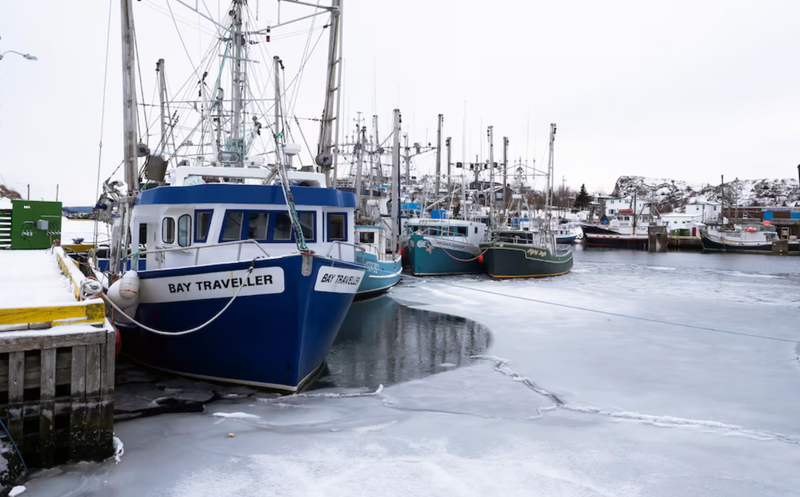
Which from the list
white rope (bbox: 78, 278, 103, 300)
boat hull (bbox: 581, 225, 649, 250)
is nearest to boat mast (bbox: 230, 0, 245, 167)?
white rope (bbox: 78, 278, 103, 300)

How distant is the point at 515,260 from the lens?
2962 centimetres

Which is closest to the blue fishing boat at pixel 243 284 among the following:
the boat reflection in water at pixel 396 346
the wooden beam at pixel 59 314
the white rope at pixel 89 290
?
the boat reflection in water at pixel 396 346

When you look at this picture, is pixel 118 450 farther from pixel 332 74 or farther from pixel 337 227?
pixel 332 74

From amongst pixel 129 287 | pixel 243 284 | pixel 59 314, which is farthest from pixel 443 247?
pixel 59 314

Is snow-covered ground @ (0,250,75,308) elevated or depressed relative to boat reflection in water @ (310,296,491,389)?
elevated

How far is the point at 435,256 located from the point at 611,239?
48501mm

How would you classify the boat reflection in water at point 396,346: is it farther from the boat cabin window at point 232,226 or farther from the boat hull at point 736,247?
the boat hull at point 736,247

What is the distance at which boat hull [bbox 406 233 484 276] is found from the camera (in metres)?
29.5

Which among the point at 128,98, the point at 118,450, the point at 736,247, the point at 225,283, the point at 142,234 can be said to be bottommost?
the point at 118,450

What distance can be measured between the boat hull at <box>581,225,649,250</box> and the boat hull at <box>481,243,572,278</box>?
142ft

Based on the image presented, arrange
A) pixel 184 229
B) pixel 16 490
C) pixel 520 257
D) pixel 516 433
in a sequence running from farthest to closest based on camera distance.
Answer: pixel 520 257
pixel 184 229
pixel 516 433
pixel 16 490

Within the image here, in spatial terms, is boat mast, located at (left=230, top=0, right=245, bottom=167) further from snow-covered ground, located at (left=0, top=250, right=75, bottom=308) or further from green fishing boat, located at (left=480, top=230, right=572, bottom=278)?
green fishing boat, located at (left=480, top=230, right=572, bottom=278)

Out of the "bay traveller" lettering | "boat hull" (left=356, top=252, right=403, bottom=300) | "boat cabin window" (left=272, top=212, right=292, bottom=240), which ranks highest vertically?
"boat cabin window" (left=272, top=212, right=292, bottom=240)

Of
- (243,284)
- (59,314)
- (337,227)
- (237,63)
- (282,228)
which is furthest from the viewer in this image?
(237,63)
